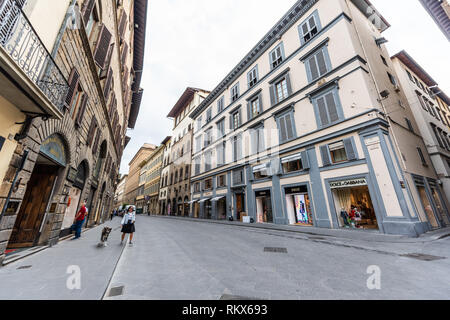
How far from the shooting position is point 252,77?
819 inches

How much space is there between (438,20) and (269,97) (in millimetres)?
10952

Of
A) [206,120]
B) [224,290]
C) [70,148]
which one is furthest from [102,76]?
[206,120]

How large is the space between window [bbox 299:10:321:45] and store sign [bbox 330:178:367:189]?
12031mm

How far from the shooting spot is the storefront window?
1180cm

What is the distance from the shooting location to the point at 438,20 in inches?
396

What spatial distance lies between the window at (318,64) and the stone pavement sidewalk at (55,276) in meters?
16.4

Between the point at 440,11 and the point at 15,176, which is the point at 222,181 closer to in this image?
the point at 15,176

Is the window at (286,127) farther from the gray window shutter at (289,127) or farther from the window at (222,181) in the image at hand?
the window at (222,181)

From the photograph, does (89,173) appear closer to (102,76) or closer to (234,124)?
(102,76)

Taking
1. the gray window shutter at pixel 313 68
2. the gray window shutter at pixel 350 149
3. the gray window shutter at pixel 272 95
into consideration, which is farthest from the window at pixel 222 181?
the gray window shutter at pixel 313 68

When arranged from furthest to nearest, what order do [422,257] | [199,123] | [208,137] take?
[199,123]
[208,137]
[422,257]

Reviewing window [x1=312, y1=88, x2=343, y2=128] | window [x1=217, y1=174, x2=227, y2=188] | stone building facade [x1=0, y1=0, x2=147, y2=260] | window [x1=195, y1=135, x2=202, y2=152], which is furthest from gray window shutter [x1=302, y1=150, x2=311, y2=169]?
window [x1=195, y1=135, x2=202, y2=152]

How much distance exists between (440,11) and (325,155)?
9.51m

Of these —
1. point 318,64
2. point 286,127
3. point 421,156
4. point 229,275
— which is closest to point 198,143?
point 286,127
